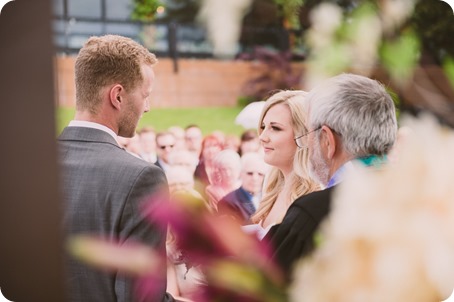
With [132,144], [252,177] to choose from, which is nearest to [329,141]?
[252,177]

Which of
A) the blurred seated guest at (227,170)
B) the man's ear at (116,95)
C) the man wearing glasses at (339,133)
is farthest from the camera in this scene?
the blurred seated guest at (227,170)

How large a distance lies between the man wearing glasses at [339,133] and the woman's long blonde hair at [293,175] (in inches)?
3.3

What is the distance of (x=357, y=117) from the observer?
3.41ft

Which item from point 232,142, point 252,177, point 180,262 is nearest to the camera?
point 180,262

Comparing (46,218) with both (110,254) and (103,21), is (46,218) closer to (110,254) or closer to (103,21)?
(110,254)

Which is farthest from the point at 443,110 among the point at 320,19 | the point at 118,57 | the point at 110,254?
the point at 118,57

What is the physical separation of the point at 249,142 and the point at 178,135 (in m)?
0.17

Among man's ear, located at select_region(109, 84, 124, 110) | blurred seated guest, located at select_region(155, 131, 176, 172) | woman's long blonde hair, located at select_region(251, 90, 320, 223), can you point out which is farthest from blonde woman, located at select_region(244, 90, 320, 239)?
man's ear, located at select_region(109, 84, 124, 110)

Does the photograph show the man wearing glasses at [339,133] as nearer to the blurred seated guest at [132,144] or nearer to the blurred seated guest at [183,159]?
the blurred seated guest at [183,159]

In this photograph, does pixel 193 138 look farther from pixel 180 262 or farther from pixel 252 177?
pixel 180 262

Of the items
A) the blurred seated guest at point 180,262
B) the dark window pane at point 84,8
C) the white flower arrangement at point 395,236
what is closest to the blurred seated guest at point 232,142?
the blurred seated guest at point 180,262

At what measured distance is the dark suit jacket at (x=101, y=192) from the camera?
3.53 feet

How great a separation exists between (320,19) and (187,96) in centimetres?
42

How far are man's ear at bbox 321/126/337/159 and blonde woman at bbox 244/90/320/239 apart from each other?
→ 0.16m
